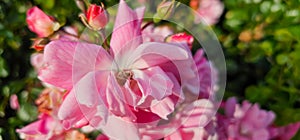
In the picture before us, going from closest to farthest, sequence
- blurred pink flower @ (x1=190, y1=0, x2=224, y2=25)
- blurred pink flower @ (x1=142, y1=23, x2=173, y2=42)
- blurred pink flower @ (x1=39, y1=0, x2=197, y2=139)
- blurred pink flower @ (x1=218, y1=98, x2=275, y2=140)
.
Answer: blurred pink flower @ (x1=39, y1=0, x2=197, y2=139), blurred pink flower @ (x1=142, y1=23, x2=173, y2=42), blurred pink flower @ (x1=218, y1=98, x2=275, y2=140), blurred pink flower @ (x1=190, y1=0, x2=224, y2=25)

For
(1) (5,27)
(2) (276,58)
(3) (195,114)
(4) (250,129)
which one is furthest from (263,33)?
(1) (5,27)

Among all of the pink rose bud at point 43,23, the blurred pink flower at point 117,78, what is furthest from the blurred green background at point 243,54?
the blurred pink flower at point 117,78

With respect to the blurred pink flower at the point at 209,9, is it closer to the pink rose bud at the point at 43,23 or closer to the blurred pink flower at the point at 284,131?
the blurred pink flower at the point at 284,131

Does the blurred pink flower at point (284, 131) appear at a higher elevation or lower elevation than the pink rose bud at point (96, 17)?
lower

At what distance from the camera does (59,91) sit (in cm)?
87

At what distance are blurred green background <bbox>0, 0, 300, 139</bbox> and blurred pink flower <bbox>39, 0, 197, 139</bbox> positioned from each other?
23cm

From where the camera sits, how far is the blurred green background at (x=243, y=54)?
99cm

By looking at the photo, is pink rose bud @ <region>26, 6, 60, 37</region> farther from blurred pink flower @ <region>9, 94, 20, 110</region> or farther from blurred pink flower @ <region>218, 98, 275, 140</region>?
blurred pink flower @ <region>218, 98, 275, 140</region>

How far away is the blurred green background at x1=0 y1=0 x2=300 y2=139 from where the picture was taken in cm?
99

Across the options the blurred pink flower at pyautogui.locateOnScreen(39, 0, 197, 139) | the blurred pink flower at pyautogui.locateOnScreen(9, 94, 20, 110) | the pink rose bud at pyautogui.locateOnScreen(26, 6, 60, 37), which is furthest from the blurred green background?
the blurred pink flower at pyautogui.locateOnScreen(39, 0, 197, 139)

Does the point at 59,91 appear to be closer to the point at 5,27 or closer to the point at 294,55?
the point at 5,27

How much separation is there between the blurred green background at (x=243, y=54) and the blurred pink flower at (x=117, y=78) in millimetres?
233

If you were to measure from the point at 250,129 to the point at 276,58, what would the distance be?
184mm

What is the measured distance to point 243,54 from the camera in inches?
46.0
